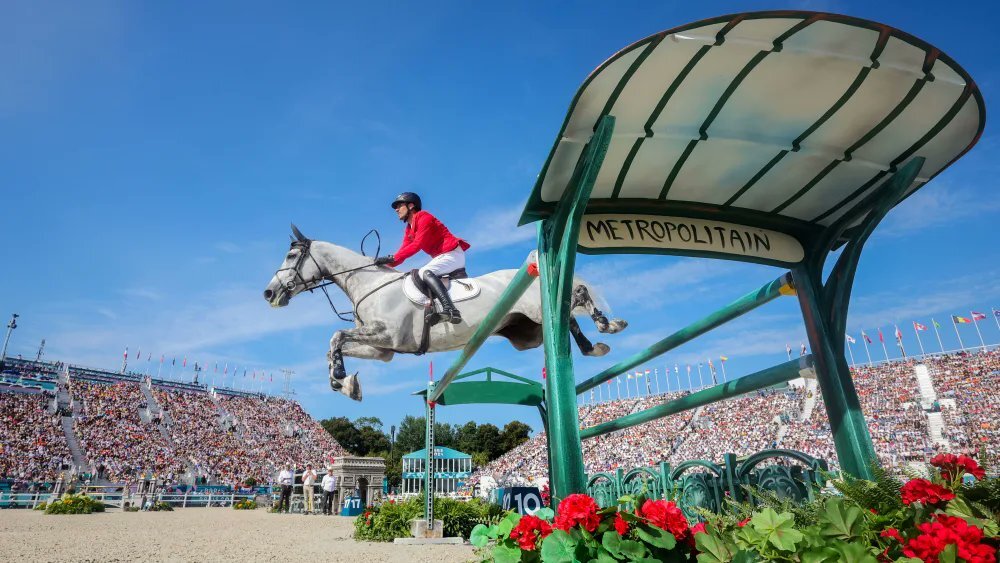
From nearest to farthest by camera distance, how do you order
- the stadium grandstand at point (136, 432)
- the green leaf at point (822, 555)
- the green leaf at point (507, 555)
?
the green leaf at point (822, 555)
the green leaf at point (507, 555)
the stadium grandstand at point (136, 432)

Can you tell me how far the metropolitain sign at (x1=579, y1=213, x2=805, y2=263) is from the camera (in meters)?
2.58

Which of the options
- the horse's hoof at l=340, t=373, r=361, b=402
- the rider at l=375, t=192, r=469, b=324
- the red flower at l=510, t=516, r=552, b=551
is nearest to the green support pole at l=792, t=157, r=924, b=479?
the red flower at l=510, t=516, r=552, b=551

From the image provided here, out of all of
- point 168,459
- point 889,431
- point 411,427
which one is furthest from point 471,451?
point 889,431

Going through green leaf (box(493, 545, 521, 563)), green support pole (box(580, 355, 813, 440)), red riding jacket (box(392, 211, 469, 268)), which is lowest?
green leaf (box(493, 545, 521, 563))

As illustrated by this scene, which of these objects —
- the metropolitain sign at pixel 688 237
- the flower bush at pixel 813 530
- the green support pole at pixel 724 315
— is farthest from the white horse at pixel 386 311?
the flower bush at pixel 813 530

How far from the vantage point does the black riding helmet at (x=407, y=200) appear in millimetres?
4254

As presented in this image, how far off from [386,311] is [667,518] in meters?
2.68

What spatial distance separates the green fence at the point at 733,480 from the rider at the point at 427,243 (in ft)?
6.06

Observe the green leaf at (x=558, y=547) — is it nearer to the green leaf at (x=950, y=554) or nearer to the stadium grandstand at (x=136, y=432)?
the green leaf at (x=950, y=554)

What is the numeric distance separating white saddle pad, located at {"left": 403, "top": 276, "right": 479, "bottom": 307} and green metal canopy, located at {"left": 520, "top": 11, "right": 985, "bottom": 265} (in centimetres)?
150

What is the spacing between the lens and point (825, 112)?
215 centimetres

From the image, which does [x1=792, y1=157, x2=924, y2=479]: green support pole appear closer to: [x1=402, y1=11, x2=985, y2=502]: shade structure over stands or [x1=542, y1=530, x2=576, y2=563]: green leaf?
[x1=402, y1=11, x2=985, y2=502]: shade structure over stands

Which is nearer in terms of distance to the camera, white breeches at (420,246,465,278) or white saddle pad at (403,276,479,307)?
white saddle pad at (403,276,479,307)

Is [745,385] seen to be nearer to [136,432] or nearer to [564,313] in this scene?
[564,313]
